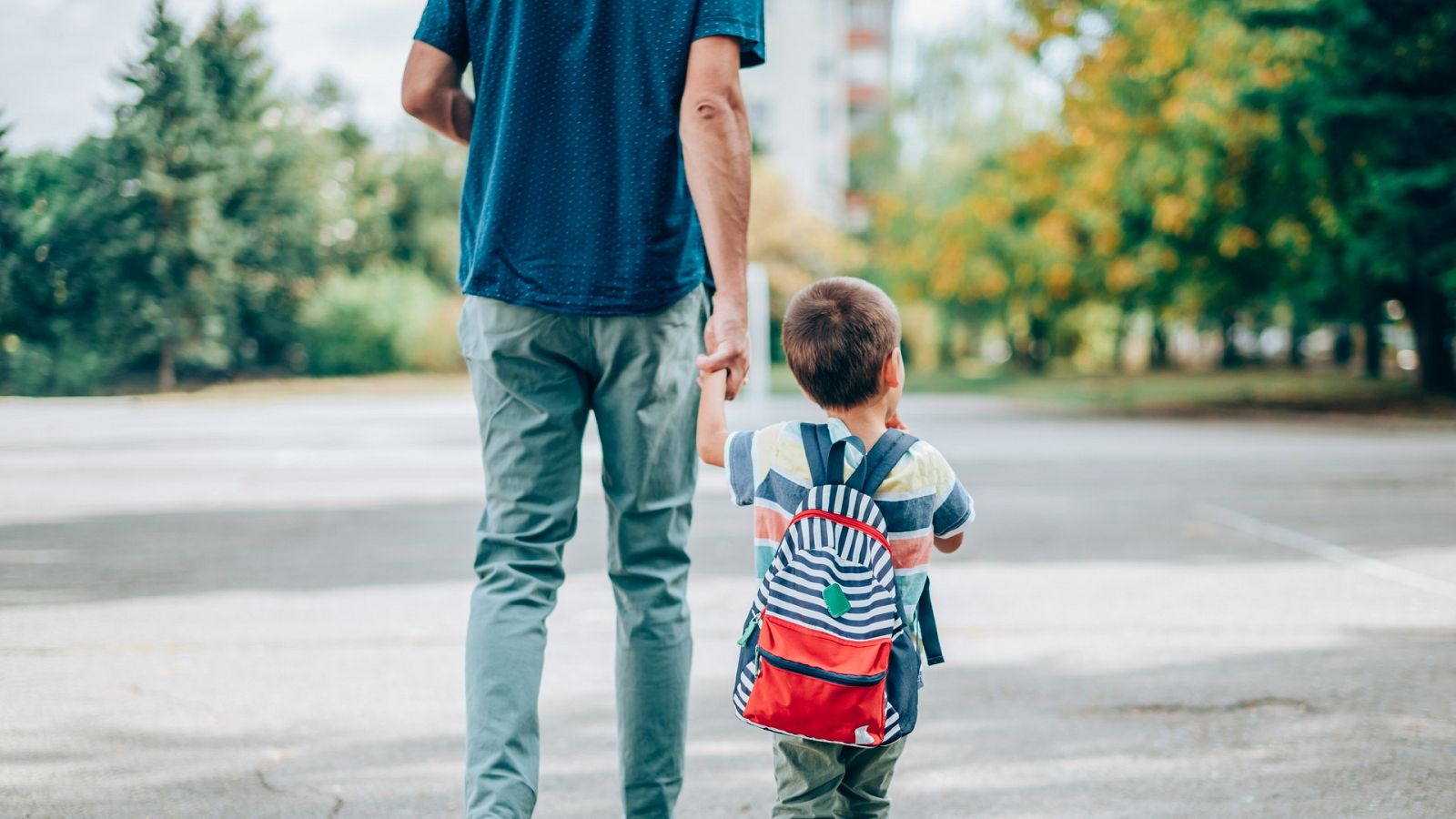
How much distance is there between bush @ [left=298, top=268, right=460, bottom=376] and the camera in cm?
1016

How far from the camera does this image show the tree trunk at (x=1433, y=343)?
20.9 meters

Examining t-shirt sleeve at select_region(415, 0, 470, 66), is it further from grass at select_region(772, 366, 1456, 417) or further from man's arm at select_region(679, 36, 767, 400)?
grass at select_region(772, 366, 1456, 417)

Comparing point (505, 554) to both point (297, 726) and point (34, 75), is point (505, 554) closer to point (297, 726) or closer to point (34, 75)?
point (297, 726)

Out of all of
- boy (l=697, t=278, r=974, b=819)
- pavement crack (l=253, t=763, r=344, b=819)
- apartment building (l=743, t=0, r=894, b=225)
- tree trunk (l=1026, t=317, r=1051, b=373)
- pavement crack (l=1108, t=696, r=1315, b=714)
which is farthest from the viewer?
apartment building (l=743, t=0, r=894, b=225)

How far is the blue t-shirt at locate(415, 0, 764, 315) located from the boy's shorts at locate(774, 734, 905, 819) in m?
0.85

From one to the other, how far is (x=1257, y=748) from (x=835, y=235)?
38405mm

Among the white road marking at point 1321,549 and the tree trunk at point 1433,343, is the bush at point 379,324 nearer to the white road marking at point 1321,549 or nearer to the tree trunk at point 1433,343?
the white road marking at point 1321,549

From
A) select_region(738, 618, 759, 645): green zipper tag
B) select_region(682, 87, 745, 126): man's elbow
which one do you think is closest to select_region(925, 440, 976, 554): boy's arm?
select_region(738, 618, 759, 645): green zipper tag

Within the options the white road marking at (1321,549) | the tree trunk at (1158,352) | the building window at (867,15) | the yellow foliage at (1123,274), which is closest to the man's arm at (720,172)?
the white road marking at (1321,549)

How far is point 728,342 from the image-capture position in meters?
2.41

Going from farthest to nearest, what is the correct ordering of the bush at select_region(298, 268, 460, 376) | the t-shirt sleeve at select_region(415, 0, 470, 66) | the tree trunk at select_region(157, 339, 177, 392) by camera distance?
1. the bush at select_region(298, 268, 460, 376)
2. the tree trunk at select_region(157, 339, 177, 392)
3. the t-shirt sleeve at select_region(415, 0, 470, 66)

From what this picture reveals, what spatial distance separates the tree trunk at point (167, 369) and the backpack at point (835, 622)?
6219 millimetres

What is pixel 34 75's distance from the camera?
248 inches

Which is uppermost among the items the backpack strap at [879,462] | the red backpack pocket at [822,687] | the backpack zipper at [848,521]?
the backpack strap at [879,462]
